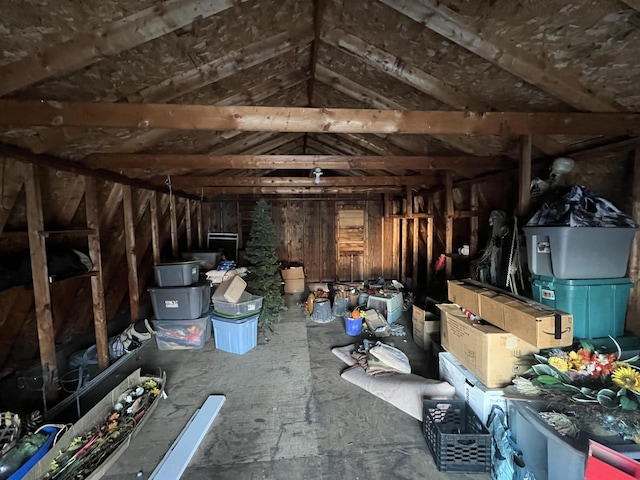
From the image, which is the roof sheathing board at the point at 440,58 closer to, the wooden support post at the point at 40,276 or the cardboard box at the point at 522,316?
the cardboard box at the point at 522,316

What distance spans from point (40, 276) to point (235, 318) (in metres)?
1.74

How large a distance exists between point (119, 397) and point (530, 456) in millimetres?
2824

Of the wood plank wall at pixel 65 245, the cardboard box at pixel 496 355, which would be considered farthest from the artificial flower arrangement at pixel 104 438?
the cardboard box at pixel 496 355

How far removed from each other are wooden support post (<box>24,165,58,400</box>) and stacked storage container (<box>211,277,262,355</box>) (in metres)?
1.42

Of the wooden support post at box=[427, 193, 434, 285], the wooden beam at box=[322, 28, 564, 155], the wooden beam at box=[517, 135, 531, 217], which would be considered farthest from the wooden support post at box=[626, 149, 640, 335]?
the wooden support post at box=[427, 193, 434, 285]

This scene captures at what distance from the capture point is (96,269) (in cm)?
281

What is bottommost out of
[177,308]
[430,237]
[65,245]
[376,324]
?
[376,324]

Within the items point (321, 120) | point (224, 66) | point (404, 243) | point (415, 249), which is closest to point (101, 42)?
point (224, 66)

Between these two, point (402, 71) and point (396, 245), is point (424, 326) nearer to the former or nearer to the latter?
→ point (402, 71)

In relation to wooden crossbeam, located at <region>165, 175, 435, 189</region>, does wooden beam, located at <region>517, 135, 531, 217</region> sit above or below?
below

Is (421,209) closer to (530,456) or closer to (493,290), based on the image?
(493,290)

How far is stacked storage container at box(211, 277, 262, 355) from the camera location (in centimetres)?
320

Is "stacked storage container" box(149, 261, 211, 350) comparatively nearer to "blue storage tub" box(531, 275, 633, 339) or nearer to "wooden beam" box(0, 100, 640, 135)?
"wooden beam" box(0, 100, 640, 135)

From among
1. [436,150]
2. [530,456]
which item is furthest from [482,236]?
[530,456]
